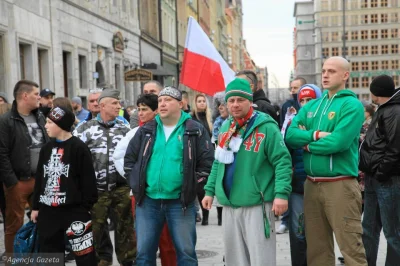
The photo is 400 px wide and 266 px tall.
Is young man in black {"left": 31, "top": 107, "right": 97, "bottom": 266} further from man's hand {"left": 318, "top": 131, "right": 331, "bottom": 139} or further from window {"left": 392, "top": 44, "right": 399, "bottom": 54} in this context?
window {"left": 392, "top": 44, "right": 399, "bottom": 54}

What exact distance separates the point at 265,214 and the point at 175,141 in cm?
116

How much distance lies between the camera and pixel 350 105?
560cm

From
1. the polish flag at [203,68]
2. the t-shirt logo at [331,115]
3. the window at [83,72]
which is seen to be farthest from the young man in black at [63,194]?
the window at [83,72]

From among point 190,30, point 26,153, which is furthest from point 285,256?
point 190,30

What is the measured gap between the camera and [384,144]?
20.4 ft

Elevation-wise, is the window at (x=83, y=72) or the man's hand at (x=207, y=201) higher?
the window at (x=83, y=72)

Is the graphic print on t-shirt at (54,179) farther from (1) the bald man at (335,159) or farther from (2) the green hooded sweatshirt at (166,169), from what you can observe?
(1) the bald man at (335,159)

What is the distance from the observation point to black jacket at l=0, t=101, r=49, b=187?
7422mm

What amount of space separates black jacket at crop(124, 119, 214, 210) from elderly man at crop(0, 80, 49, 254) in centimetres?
197

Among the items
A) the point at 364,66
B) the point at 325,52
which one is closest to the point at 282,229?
the point at 364,66

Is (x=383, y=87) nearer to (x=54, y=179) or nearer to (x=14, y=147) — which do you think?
(x=54, y=179)

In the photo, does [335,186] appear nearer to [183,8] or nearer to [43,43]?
[43,43]

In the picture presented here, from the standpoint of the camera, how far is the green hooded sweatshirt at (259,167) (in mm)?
5327

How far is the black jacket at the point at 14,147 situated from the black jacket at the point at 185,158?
1.96 m
